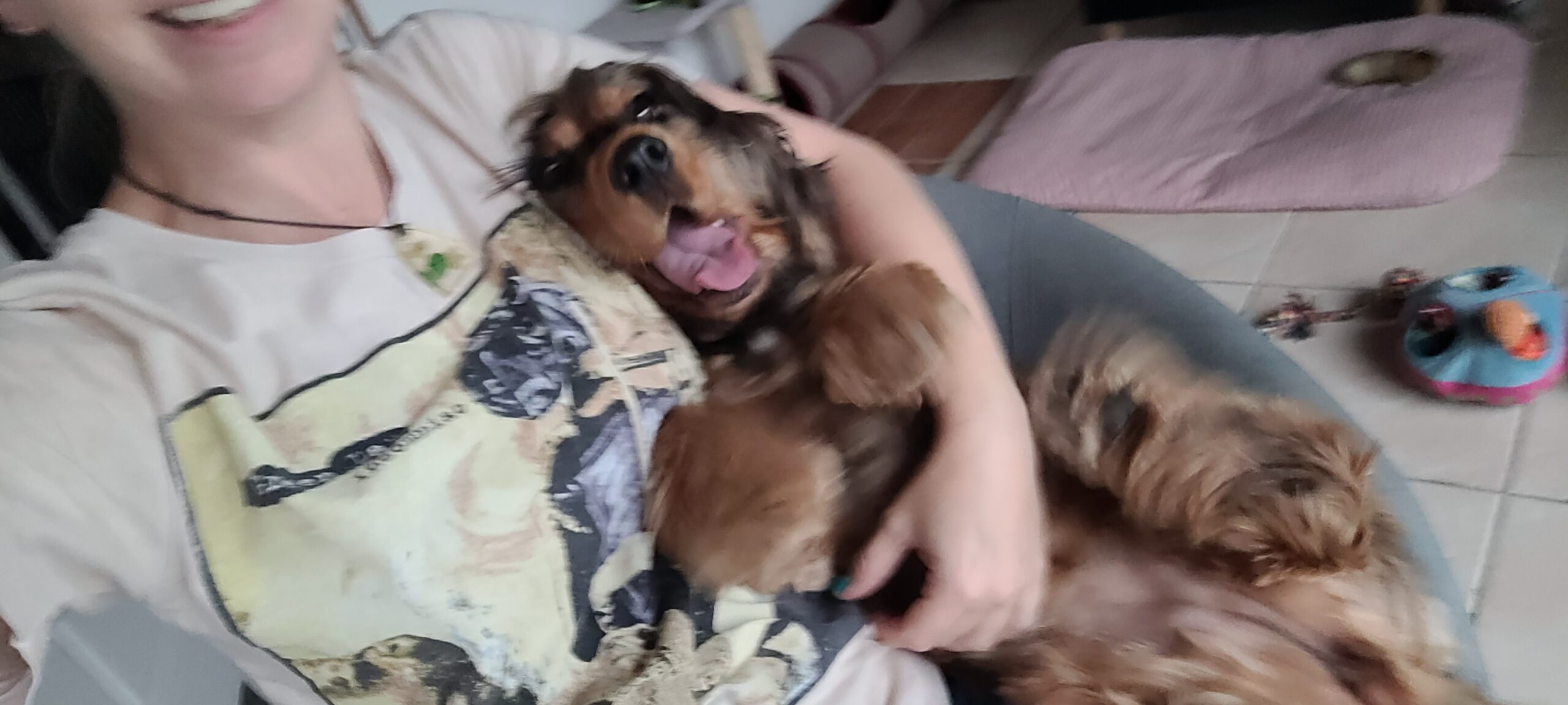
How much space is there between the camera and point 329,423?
88 centimetres

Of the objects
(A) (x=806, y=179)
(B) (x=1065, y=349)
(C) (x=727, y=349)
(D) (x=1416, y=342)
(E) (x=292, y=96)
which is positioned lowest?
(D) (x=1416, y=342)

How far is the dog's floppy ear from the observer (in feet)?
4.22

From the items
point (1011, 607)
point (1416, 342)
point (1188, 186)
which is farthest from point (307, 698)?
point (1188, 186)

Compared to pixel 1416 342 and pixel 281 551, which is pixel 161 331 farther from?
pixel 1416 342

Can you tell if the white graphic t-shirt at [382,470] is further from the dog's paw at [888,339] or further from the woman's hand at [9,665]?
the dog's paw at [888,339]

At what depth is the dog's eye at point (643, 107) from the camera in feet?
4.06

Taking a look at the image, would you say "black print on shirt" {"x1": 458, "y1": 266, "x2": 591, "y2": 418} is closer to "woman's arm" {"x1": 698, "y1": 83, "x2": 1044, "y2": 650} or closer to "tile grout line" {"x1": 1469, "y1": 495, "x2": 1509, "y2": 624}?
"woman's arm" {"x1": 698, "y1": 83, "x2": 1044, "y2": 650}

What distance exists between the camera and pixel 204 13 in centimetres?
85

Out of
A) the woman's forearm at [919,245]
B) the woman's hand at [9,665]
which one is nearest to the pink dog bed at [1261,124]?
the woman's forearm at [919,245]

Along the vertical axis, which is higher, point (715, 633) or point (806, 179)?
point (806, 179)

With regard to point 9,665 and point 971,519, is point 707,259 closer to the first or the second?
point 971,519

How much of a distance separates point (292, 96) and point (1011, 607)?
86cm

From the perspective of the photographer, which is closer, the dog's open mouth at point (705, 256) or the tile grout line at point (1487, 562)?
the dog's open mouth at point (705, 256)

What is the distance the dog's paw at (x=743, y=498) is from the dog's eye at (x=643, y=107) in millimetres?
360
